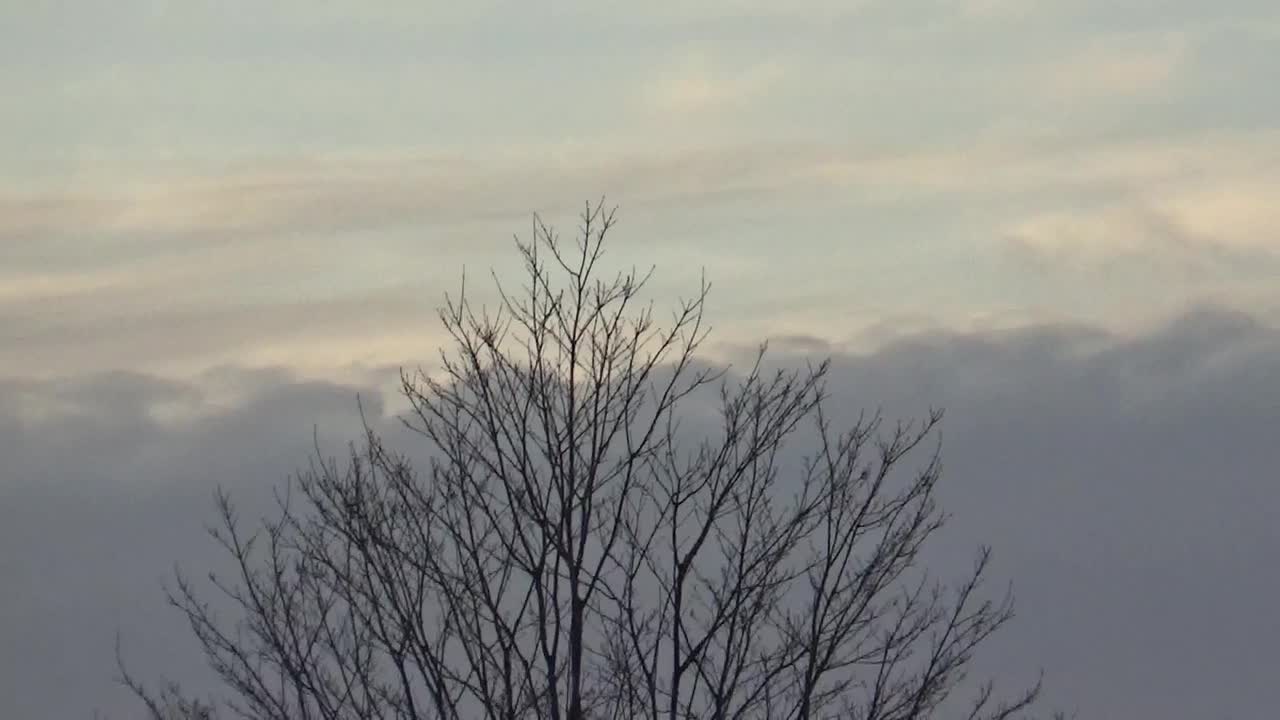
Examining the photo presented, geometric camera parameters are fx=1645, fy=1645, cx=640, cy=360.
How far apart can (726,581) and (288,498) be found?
3.54 metres

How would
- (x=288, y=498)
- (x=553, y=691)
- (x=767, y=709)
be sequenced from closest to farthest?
(x=553, y=691)
(x=767, y=709)
(x=288, y=498)

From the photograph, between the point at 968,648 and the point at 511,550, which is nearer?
the point at 511,550

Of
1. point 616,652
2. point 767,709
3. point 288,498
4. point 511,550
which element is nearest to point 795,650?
point 767,709

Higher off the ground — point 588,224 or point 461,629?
point 588,224

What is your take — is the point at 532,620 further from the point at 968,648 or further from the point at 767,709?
the point at 968,648

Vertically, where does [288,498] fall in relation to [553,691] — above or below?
above

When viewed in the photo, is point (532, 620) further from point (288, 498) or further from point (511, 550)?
point (288, 498)

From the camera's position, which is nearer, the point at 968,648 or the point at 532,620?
the point at 532,620

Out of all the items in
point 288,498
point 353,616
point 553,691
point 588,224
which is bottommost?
point 553,691

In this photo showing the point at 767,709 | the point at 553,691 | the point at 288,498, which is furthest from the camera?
the point at 288,498

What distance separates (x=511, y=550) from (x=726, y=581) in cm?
167

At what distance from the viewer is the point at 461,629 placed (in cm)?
1192

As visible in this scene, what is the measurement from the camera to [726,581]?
12.3m

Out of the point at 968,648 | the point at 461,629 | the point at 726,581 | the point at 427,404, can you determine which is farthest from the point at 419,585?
the point at 968,648
